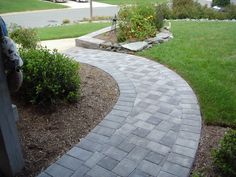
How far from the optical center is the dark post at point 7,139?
8.23 feet

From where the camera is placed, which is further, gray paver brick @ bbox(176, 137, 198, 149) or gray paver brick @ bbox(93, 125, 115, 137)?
gray paver brick @ bbox(93, 125, 115, 137)

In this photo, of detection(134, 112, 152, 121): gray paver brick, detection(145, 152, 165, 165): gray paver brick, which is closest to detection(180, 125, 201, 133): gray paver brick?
detection(134, 112, 152, 121): gray paver brick

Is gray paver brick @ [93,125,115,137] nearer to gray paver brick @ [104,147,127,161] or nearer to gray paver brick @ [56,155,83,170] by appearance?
gray paver brick @ [104,147,127,161]

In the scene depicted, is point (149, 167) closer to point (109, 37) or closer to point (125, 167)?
point (125, 167)

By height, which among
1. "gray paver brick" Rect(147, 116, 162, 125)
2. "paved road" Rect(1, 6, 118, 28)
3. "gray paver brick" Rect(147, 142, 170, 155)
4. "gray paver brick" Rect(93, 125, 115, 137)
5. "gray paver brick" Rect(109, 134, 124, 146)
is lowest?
"paved road" Rect(1, 6, 118, 28)

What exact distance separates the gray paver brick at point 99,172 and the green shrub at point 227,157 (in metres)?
1.01

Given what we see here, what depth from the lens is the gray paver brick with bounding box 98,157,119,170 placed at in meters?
2.92

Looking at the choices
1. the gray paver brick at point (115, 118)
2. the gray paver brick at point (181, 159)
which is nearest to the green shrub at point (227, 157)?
the gray paver brick at point (181, 159)

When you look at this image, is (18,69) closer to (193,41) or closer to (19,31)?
(19,31)

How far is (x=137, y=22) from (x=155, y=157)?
5.44 m

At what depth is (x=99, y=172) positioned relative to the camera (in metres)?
2.84

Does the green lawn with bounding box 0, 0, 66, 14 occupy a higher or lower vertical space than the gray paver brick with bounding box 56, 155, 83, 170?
lower

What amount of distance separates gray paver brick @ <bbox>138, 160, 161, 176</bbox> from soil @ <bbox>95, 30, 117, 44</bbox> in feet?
17.1

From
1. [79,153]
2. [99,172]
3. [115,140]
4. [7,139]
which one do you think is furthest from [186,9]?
[7,139]
